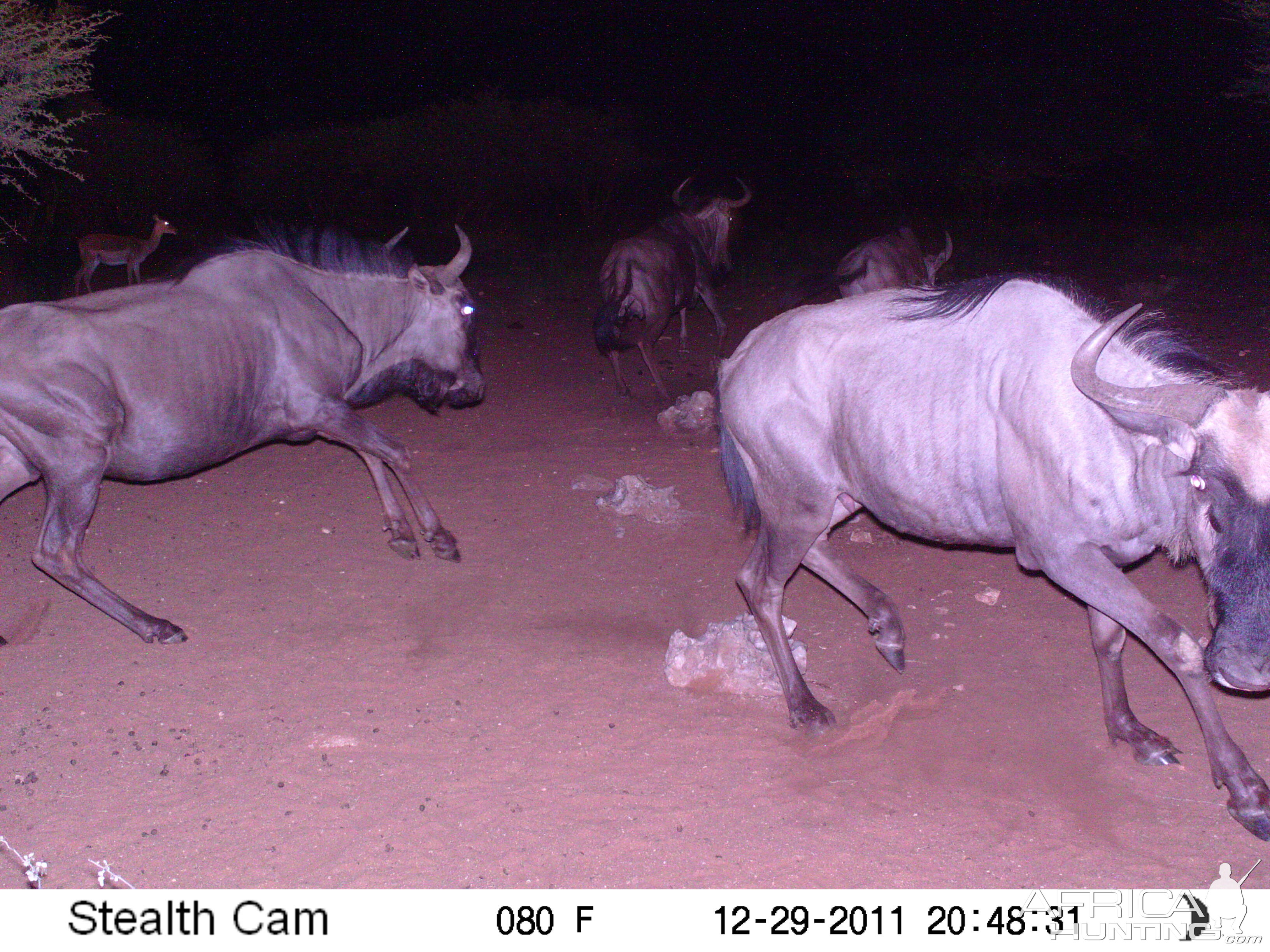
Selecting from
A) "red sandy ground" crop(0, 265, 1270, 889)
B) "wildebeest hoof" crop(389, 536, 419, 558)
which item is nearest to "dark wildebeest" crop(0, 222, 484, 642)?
"wildebeest hoof" crop(389, 536, 419, 558)

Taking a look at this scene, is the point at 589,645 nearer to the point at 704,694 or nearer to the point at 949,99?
the point at 704,694

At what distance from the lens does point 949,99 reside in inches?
826

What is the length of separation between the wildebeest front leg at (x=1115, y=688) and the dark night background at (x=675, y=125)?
11650 millimetres

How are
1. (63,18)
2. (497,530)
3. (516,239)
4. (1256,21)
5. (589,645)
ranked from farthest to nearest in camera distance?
(516,239) → (1256,21) → (63,18) → (497,530) → (589,645)

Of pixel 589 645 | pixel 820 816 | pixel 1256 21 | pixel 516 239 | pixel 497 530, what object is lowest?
pixel 516 239

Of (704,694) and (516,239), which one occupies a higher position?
(704,694)

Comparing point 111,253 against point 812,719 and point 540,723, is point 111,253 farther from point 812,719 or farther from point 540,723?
point 812,719

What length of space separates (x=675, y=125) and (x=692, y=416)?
19240 millimetres

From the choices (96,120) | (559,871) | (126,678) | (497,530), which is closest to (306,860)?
(559,871)

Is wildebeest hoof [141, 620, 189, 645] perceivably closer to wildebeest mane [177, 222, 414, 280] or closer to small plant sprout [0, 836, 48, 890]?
small plant sprout [0, 836, 48, 890]

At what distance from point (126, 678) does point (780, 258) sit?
46.7 ft

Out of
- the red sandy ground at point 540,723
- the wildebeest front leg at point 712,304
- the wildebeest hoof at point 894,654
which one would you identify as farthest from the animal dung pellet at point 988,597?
the wildebeest front leg at point 712,304

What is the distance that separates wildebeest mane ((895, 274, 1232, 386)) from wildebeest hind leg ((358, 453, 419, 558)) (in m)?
2.92

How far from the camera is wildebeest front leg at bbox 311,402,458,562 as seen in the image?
562cm
